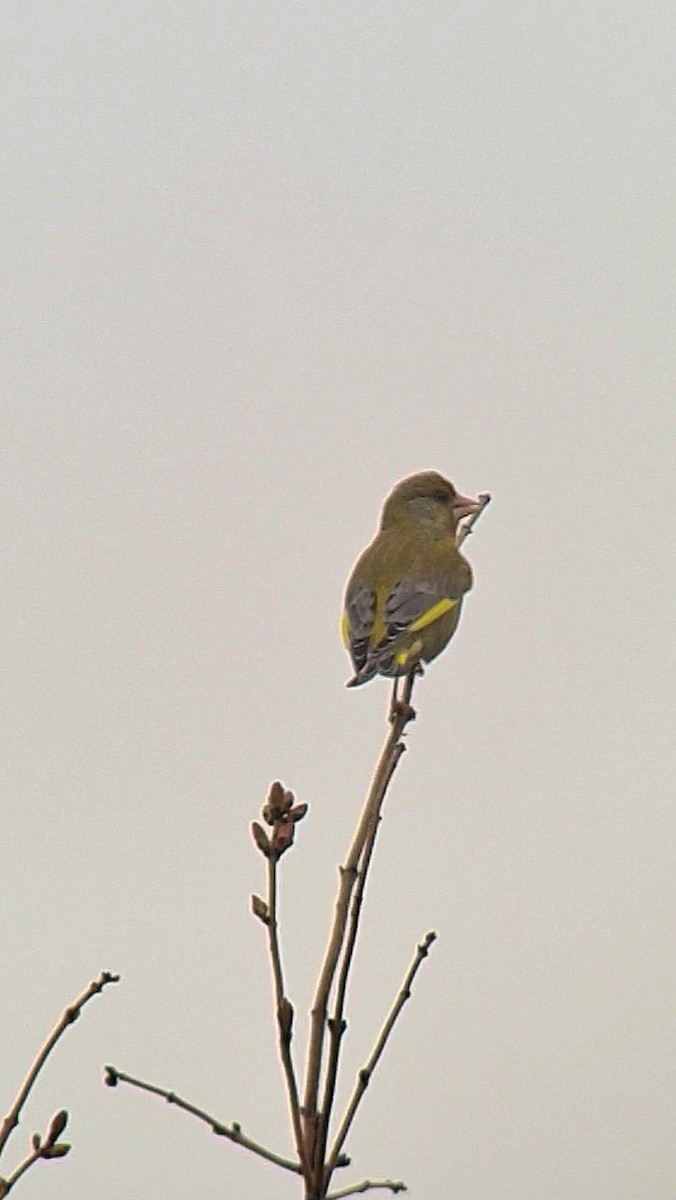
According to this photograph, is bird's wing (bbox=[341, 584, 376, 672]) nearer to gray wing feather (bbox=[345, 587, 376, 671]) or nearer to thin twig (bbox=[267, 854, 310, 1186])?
gray wing feather (bbox=[345, 587, 376, 671])

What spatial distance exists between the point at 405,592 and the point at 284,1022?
12.0 feet

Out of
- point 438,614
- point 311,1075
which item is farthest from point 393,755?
point 438,614

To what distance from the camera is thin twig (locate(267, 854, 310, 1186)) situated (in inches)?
62.1

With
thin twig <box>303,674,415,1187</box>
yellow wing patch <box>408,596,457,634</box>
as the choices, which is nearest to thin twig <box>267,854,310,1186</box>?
thin twig <box>303,674,415,1187</box>

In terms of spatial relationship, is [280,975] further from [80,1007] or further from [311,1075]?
[80,1007]

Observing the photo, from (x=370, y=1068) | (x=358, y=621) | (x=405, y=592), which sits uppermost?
(x=405, y=592)

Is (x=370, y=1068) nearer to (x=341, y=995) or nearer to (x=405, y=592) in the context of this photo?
(x=341, y=995)

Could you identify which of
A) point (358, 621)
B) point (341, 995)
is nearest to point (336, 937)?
point (341, 995)

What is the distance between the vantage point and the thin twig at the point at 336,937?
160cm

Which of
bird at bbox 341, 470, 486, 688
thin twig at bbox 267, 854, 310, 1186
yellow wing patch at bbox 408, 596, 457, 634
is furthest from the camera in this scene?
yellow wing patch at bbox 408, 596, 457, 634

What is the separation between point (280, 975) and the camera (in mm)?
1642

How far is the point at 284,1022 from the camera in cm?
165

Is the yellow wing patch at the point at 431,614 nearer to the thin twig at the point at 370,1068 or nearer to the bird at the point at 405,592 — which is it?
the bird at the point at 405,592

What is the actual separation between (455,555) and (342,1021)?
3928mm
